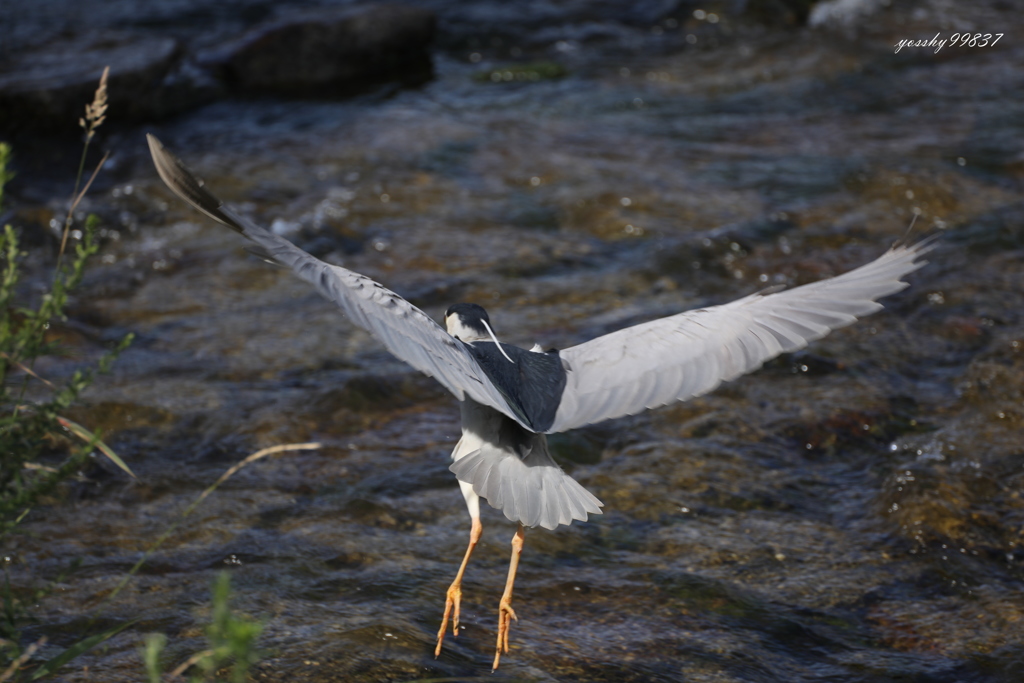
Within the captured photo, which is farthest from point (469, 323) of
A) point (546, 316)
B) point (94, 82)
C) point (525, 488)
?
point (94, 82)

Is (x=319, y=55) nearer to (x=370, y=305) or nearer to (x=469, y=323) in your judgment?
(x=469, y=323)

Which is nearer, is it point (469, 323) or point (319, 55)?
point (469, 323)

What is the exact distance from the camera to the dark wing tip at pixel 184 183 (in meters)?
2.61

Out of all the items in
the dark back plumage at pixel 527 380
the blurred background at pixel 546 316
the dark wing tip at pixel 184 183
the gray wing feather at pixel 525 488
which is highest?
the dark wing tip at pixel 184 183

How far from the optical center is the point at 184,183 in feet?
8.73

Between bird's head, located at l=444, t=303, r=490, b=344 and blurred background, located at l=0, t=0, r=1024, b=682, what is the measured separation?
848 millimetres

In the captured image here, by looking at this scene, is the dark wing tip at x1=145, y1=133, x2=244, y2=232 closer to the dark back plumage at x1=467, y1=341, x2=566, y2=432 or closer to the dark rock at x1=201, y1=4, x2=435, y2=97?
the dark back plumage at x1=467, y1=341, x2=566, y2=432

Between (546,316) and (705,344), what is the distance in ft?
7.86

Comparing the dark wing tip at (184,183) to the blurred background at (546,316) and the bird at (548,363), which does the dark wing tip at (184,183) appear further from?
the blurred background at (546,316)

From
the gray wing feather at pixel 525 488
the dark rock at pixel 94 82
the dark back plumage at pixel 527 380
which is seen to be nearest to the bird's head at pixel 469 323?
the dark back plumage at pixel 527 380

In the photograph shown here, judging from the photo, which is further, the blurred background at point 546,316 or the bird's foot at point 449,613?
the blurred background at point 546,316

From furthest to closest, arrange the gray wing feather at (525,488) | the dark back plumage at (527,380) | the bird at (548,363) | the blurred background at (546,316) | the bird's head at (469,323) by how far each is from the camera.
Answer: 1. the bird's head at (469,323)
2. the blurred background at (546,316)
3. the dark back plumage at (527,380)
4. the gray wing feather at (525,488)
5. the bird at (548,363)

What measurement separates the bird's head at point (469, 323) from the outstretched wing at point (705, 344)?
0.33 m

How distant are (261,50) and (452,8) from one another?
2.62m
